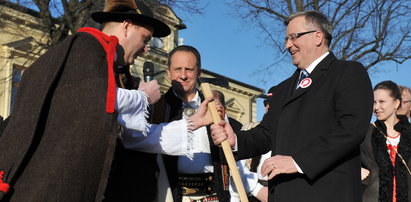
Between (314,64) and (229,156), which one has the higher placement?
(314,64)

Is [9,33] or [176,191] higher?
[9,33]

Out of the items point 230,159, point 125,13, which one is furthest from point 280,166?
point 125,13

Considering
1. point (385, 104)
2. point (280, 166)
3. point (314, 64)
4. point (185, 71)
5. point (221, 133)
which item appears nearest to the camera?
point (280, 166)

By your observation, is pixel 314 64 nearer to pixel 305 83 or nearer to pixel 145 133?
pixel 305 83

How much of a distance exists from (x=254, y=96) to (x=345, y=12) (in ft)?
58.2

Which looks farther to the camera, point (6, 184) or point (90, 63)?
point (90, 63)

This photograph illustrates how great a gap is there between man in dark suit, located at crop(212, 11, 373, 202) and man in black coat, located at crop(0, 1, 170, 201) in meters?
0.96

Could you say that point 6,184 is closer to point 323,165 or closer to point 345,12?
point 323,165

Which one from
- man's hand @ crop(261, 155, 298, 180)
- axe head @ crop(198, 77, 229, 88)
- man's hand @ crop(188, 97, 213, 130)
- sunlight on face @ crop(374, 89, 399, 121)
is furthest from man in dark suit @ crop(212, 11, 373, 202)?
sunlight on face @ crop(374, 89, 399, 121)

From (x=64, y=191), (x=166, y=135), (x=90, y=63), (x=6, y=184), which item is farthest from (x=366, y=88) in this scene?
(x=6, y=184)

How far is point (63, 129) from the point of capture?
2766 millimetres

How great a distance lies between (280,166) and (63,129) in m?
1.17

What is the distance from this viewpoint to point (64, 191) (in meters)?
2.69

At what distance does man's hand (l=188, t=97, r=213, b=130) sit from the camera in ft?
11.8
